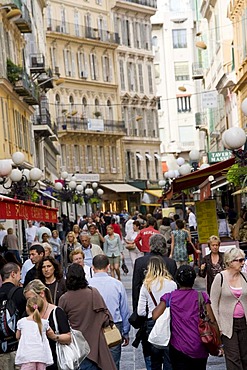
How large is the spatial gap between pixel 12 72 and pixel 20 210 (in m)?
25.8

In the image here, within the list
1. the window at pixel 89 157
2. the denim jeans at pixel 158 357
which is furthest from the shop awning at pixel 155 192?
the denim jeans at pixel 158 357

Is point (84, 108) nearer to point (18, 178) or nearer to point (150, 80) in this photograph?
point (150, 80)

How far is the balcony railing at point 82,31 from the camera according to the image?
82.6 metres

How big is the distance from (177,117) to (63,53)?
30.4 m

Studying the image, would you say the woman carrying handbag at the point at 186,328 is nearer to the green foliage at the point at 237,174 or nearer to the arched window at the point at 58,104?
the green foliage at the point at 237,174

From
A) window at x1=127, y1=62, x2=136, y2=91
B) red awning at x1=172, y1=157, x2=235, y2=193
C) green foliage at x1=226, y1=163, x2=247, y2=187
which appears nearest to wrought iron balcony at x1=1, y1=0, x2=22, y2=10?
red awning at x1=172, y1=157, x2=235, y2=193

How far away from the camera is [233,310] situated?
11.2 meters

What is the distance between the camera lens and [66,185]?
57594 millimetres

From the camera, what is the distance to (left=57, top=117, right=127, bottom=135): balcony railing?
3246 inches

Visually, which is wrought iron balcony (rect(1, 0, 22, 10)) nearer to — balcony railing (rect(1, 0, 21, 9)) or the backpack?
balcony railing (rect(1, 0, 21, 9))

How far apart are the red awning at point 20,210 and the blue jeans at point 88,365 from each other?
6.08m

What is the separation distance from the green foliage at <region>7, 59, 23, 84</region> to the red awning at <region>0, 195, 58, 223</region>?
19270 mm

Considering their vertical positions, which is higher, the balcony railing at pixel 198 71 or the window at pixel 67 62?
the window at pixel 67 62

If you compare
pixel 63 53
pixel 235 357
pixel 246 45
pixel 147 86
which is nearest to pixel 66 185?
pixel 246 45
